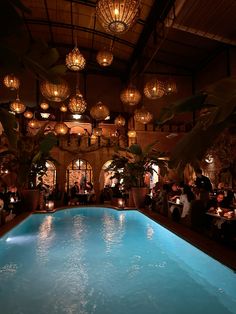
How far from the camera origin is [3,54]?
133 cm

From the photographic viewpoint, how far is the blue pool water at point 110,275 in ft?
10.9

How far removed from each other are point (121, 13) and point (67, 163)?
42.0 ft

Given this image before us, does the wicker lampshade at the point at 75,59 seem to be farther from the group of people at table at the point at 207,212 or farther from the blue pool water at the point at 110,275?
the blue pool water at the point at 110,275

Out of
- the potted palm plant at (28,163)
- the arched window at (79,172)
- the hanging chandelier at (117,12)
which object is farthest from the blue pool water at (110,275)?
the arched window at (79,172)

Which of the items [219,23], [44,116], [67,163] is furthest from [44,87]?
[67,163]

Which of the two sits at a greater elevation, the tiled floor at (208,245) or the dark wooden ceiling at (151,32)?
the dark wooden ceiling at (151,32)

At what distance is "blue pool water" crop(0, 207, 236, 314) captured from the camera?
10.9 ft

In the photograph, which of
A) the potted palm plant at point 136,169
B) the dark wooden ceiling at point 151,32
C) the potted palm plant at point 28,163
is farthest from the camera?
the potted palm plant at point 136,169

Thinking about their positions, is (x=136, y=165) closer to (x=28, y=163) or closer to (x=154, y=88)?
(x=28, y=163)

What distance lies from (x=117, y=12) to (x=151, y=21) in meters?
7.25

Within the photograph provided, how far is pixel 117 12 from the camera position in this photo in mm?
3516

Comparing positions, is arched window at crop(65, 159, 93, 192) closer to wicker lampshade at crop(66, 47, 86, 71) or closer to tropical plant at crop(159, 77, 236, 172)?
wicker lampshade at crop(66, 47, 86, 71)

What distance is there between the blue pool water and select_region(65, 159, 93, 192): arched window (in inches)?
356

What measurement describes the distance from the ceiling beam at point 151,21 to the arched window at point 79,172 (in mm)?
5961
